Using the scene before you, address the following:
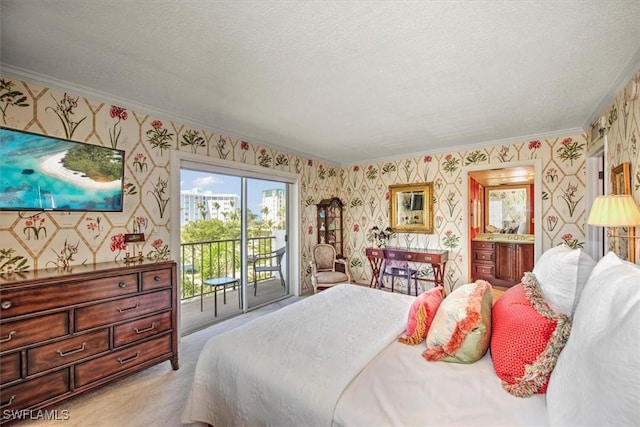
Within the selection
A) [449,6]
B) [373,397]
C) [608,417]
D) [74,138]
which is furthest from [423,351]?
[74,138]

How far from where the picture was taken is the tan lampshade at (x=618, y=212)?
1724 millimetres

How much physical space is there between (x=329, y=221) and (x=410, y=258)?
1583 mm

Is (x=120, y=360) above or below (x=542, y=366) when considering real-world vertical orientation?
below

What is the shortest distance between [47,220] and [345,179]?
14.3 ft

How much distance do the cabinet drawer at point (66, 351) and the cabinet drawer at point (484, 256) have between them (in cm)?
600

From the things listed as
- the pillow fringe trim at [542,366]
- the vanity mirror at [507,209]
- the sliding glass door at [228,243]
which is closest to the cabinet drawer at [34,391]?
the sliding glass door at [228,243]

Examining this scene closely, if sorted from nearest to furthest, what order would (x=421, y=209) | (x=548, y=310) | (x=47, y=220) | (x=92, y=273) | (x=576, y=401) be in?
(x=576, y=401) → (x=548, y=310) → (x=92, y=273) → (x=47, y=220) → (x=421, y=209)

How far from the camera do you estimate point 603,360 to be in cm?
79

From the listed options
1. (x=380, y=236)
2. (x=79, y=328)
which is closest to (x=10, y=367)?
(x=79, y=328)

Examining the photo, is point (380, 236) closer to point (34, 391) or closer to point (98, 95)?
point (98, 95)

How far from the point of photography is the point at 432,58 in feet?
6.07

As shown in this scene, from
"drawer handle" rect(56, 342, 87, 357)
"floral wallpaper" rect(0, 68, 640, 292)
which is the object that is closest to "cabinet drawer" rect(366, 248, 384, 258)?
"floral wallpaper" rect(0, 68, 640, 292)

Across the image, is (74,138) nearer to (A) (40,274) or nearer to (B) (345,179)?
(A) (40,274)

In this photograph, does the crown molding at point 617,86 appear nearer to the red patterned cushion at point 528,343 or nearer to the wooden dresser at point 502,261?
the red patterned cushion at point 528,343
